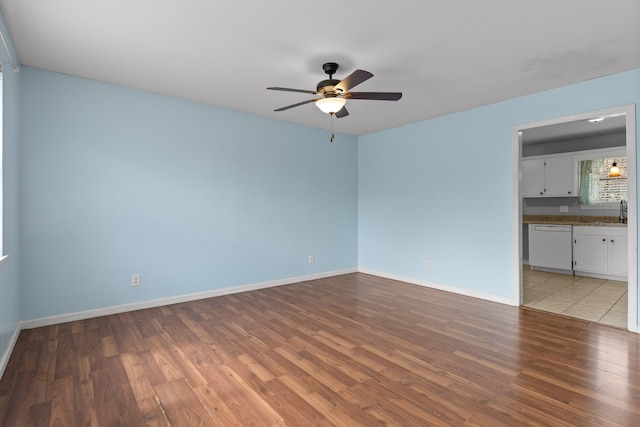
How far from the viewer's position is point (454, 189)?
14.7 ft

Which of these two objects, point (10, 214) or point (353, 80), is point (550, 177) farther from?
point (10, 214)

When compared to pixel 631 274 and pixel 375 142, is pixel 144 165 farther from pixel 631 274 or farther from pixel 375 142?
pixel 631 274

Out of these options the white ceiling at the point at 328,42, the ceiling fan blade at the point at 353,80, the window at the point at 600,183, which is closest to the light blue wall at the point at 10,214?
the white ceiling at the point at 328,42

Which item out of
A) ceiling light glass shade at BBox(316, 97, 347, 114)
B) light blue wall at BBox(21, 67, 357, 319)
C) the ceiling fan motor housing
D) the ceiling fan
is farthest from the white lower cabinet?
the ceiling fan motor housing

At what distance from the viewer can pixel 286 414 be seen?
1825 millimetres

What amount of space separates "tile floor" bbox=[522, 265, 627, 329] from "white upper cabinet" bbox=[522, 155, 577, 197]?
1.61m

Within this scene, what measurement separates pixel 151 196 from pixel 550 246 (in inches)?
257

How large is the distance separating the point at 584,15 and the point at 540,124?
1647 millimetres

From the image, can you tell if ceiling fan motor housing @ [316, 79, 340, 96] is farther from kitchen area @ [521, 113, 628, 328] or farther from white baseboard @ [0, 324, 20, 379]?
kitchen area @ [521, 113, 628, 328]

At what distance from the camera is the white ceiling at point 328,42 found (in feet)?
6.98

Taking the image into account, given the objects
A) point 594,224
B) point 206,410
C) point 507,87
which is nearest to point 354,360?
point 206,410

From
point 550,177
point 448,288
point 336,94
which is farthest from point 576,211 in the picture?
point 336,94

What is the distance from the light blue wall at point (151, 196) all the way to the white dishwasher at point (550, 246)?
4.03 metres

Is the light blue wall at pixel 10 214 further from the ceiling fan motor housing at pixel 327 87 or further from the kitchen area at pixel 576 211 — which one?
the kitchen area at pixel 576 211
